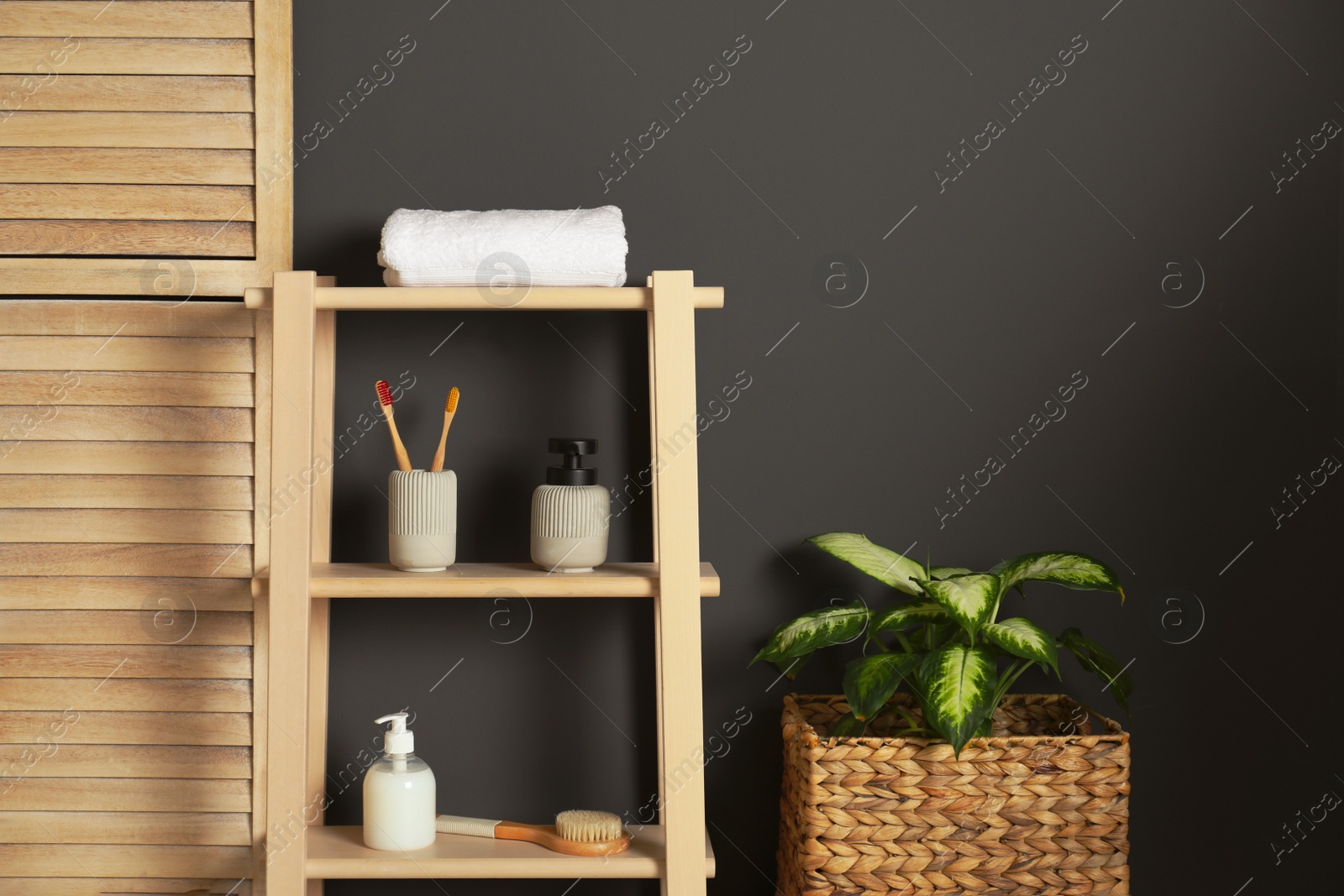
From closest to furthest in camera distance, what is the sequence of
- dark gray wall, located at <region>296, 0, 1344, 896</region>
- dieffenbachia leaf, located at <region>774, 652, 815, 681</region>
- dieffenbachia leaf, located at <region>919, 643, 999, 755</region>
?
dieffenbachia leaf, located at <region>919, 643, 999, 755</region> → dieffenbachia leaf, located at <region>774, 652, 815, 681</region> → dark gray wall, located at <region>296, 0, 1344, 896</region>

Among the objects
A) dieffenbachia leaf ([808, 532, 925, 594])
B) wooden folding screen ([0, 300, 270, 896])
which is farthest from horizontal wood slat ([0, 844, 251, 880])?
dieffenbachia leaf ([808, 532, 925, 594])

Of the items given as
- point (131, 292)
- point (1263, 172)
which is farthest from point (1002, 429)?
point (131, 292)

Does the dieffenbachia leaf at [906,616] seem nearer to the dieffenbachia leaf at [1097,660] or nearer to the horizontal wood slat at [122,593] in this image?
the dieffenbachia leaf at [1097,660]

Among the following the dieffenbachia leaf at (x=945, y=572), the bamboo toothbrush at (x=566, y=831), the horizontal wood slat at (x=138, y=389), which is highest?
the horizontal wood slat at (x=138, y=389)

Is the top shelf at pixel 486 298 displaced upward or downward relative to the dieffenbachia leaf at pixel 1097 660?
upward

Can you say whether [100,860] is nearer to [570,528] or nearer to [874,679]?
[570,528]

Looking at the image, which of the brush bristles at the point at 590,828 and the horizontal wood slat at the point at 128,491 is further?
the horizontal wood slat at the point at 128,491

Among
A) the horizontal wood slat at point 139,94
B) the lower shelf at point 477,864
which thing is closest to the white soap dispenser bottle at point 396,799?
the lower shelf at point 477,864

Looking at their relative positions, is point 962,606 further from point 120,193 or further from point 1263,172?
point 120,193

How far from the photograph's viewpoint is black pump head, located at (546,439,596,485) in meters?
1.22

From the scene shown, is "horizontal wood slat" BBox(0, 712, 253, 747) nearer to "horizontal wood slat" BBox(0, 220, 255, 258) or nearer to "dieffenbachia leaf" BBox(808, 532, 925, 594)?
"horizontal wood slat" BBox(0, 220, 255, 258)

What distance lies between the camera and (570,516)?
1.20 meters

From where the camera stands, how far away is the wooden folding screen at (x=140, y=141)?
133cm

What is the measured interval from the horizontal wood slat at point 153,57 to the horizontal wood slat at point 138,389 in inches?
16.2
